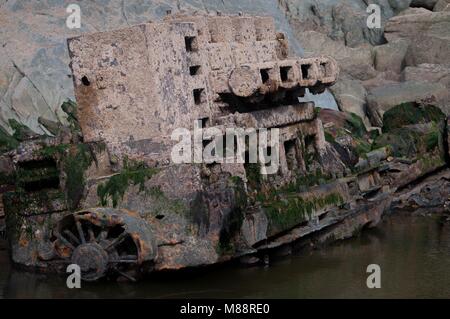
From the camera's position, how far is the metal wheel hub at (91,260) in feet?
57.3

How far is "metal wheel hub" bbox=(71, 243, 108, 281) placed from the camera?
17.5 metres

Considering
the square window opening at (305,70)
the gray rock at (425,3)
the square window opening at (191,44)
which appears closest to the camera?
the square window opening at (191,44)

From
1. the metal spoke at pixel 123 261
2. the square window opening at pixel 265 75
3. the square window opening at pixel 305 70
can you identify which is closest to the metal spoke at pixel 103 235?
the metal spoke at pixel 123 261

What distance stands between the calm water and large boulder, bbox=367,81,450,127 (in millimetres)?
14150

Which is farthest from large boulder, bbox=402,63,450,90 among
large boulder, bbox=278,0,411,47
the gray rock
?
the gray rock

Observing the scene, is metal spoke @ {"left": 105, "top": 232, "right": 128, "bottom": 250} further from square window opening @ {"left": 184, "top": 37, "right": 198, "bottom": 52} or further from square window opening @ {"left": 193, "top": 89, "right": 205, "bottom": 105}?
square window opening @ {"left": 184, "top": 37, "right": 198, "bottom": 52}

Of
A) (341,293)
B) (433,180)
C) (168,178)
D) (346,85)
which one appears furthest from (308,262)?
(346,85)

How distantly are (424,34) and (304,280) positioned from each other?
26.7 meters


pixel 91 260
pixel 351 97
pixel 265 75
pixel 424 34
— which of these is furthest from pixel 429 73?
pixel 91 260

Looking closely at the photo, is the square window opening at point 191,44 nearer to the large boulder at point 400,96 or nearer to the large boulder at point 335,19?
the large boulder at point 400,96

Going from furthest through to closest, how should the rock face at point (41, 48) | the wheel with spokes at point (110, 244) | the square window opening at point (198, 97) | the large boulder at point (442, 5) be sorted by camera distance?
the large boulder at point (442, 5), the rock face at point (41, 48), the square window opening at point (198, 97), the wheel with spokes at point (110, 244)

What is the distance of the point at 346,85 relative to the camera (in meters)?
38.6

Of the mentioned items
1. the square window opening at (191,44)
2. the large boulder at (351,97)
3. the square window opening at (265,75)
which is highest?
the square window opening at (191,44)

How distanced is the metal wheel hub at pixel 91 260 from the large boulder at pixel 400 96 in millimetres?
19213
